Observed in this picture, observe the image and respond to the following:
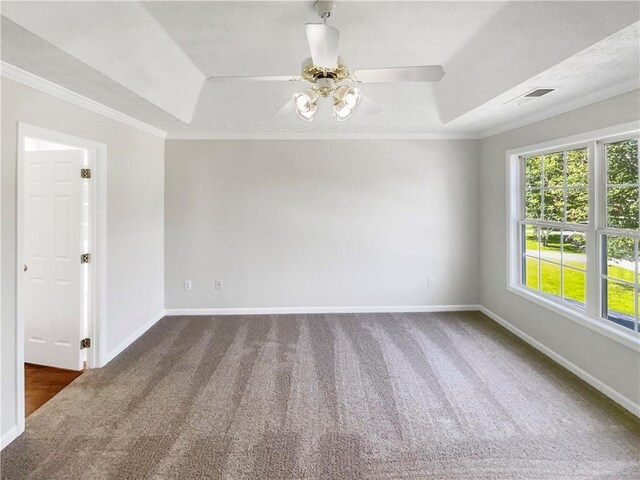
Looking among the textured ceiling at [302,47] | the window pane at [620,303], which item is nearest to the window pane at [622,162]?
the textured ceiling at [302,47]

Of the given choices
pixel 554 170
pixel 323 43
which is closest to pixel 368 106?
pixel 323 43

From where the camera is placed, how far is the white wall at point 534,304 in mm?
2428

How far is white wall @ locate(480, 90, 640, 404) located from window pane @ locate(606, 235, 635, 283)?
0.51m

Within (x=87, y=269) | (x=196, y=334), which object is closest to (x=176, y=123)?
(x=87, y=269)

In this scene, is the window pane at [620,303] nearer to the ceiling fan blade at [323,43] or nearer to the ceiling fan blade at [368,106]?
the ceiling fan blade at [368,106]

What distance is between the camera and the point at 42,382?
9.12ft

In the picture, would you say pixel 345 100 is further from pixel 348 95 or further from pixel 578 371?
pixel 578 371

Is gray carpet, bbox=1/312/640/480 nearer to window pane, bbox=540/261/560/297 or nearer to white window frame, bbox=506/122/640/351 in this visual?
white window frame, bbox=506/122/640/351

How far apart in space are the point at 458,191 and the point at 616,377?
2649 mm

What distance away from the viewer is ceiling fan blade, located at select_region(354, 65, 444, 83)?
1756 millimetres

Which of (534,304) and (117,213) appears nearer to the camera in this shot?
(117,213)

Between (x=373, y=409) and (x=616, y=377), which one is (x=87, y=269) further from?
(x=616, y=377)

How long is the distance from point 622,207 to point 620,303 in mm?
766

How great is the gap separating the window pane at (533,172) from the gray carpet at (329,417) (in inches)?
69.2
